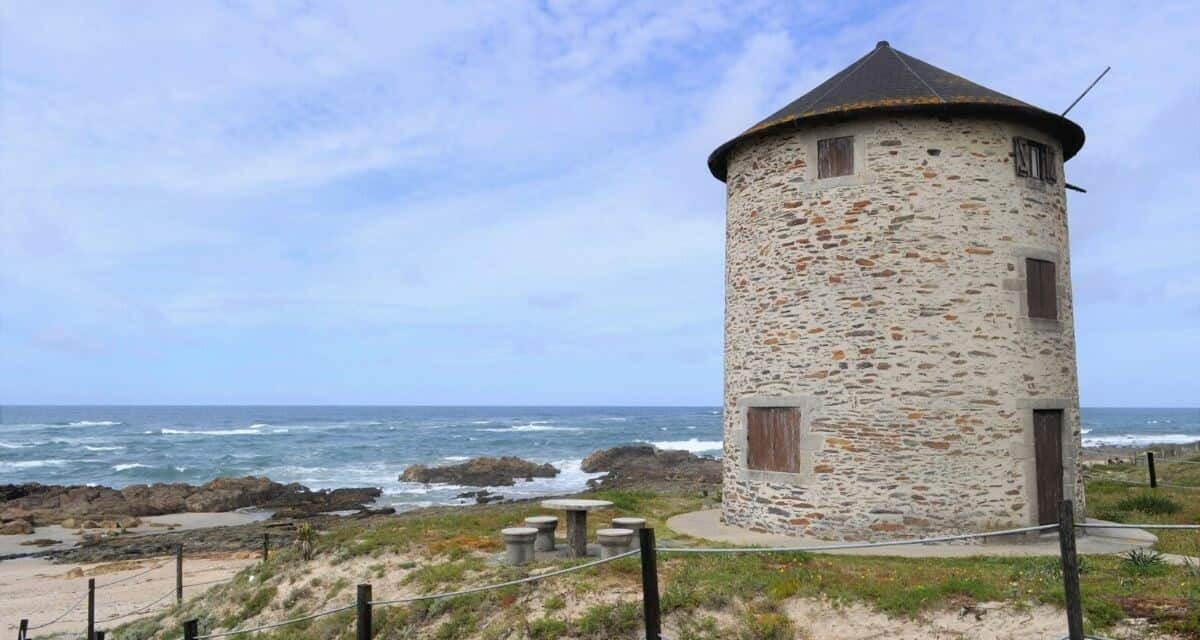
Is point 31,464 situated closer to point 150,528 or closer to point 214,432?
point 214,432

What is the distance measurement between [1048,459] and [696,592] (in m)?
6.75

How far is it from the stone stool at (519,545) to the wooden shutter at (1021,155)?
9.11 meters

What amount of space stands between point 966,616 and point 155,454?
66.0m

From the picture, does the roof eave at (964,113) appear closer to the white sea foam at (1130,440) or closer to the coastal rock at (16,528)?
the coastal rock at (16,528)

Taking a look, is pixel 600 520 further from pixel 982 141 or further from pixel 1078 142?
pixel 1078 142

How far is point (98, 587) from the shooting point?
2106 centimetres

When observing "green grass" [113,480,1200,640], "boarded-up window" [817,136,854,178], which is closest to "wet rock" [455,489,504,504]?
"green grass" [113,480,1200,640]

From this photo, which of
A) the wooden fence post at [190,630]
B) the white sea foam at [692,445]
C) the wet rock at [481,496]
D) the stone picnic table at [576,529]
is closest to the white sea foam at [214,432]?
the white sea foam at [692,445]

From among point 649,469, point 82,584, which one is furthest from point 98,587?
point 649,469

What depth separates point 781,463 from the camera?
12812 mm

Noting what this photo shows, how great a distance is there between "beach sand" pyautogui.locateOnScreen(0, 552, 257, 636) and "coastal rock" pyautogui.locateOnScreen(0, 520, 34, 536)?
581 centimetres

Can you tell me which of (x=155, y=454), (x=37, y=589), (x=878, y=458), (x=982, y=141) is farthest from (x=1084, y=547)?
(x=155, y=454)

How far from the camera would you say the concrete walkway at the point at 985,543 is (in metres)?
11.0

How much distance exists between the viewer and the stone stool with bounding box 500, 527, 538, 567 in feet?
35.7
